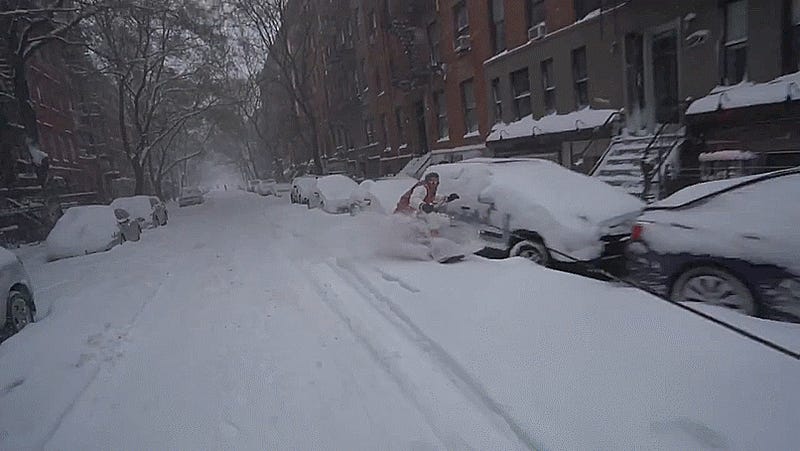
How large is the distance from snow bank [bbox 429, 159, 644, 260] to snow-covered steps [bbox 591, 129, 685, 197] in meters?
4.39

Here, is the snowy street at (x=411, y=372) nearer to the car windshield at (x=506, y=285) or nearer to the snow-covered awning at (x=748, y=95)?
the car windshield at (x=506, y=285)

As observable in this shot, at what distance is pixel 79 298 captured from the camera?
784 centimetres

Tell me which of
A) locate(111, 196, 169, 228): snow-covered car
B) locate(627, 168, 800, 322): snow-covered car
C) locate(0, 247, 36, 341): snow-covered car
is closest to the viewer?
locate(627, 168, 800, 322): snow-covered car

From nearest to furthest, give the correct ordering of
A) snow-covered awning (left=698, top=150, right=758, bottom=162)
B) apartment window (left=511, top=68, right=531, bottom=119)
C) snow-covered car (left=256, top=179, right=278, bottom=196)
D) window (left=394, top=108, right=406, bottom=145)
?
snow-covered awning (left=698, top=150, right=758, bottom=162) → apartment window (left=511, top=68, right=531, bottom=119) → window (left=394, top=108, right=406, bottom=145) → snow-covered car (left=256, top=179, right=278, bottom=196)

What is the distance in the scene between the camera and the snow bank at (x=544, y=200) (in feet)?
20.0

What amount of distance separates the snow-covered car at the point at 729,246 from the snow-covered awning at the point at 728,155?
5.74 meters

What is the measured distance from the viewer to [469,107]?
21.6 metres

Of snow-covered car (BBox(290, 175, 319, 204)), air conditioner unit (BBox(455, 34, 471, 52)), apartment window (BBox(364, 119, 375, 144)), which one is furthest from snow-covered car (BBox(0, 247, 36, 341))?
apartment window (BBox(364, 119, 375, 144))

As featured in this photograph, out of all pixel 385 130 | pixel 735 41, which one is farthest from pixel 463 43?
pixel 735 41

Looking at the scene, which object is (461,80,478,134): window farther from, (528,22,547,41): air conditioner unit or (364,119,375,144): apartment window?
(364,119,375,144): apartment window

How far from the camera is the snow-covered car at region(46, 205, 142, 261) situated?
12789mm

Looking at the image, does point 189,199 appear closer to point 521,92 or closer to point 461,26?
point 461,26

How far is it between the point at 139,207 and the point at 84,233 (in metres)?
6.51

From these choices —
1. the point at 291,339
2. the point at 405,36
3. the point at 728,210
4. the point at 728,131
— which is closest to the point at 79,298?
the point at 291,339
